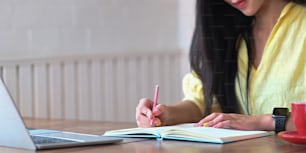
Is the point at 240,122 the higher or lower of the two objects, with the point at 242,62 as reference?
lower

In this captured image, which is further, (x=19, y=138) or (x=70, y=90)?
(x=70, y=90)

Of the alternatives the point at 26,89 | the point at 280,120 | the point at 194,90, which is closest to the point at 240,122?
the point at 280,120

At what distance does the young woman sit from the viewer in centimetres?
166

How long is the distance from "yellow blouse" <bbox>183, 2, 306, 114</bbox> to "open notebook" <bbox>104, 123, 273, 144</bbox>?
1.12 ft

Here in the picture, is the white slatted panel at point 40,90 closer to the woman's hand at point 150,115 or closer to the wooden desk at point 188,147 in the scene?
the woman's hand at point 150,115

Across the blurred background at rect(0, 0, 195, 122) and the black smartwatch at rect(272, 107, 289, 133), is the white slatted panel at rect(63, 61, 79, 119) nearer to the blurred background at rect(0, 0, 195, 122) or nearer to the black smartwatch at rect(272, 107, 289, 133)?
the blurred background at rect(0, 0, 195, 122)

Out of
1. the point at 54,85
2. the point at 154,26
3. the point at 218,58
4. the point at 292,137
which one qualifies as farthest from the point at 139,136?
the point at 154,26

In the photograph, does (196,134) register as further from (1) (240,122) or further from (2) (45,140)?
(2) (45,140)

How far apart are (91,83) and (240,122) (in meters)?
1.56

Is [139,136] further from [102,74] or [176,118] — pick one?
[102,74]

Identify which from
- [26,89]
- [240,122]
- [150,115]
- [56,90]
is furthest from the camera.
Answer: [56,90]

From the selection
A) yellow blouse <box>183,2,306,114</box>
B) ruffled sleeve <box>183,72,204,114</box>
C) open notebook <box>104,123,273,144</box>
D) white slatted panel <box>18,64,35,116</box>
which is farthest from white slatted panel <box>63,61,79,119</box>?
open notebook <box>104,123,273,144</box>

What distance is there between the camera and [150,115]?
155 centimetres

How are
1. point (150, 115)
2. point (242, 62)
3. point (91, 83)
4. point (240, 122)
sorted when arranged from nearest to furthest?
1. point (240, 122)
2. point (150, 115)
3. point (242, 62)
4. point (91, 83)
